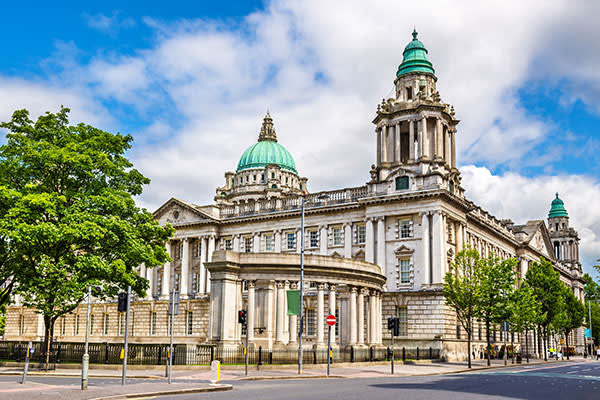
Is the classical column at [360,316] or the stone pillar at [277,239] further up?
the stone pillar at [277,239]

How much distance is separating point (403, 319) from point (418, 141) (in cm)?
1748

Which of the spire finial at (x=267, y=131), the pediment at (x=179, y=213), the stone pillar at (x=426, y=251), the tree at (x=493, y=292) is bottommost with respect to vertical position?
the tree at (x=493, y=292)

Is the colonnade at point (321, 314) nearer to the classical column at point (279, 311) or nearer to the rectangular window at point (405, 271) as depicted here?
the classical column at point (279, 311)

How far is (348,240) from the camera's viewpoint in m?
64.6

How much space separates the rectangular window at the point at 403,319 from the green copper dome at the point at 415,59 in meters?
25.1

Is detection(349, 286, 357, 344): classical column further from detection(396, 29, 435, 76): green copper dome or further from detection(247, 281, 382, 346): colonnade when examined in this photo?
detection(396, 29, 435, 76): green copper dome

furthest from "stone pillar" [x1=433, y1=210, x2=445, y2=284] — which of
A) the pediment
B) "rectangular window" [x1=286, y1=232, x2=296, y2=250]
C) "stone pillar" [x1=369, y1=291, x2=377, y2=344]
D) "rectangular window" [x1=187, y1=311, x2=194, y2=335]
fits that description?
the pediment

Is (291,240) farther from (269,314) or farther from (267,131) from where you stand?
(267,131)

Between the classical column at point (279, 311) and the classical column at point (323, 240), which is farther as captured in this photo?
the classical column at point (323, 240)

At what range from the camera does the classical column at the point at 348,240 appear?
212 feet

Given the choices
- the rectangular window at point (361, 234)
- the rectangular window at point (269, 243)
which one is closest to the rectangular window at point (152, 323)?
the rectangular window at point (269, 243)

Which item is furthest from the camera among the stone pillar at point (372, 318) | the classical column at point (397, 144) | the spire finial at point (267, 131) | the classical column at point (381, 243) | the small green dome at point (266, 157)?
the spire finial at point (267, 131)

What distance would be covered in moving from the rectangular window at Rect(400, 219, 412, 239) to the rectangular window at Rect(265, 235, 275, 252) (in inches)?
637

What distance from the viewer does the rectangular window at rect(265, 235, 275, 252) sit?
232 ft
